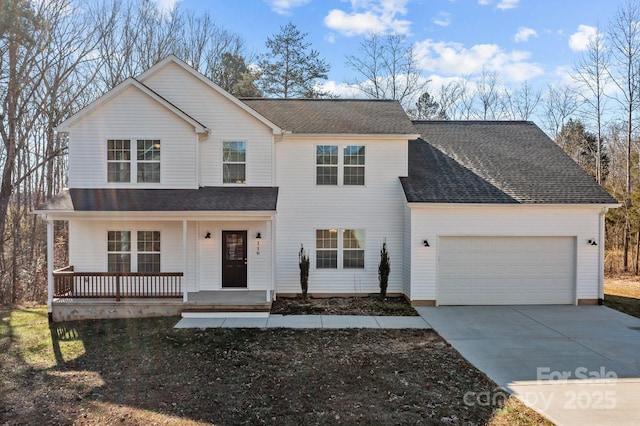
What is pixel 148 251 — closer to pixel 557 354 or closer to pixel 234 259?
pixel 234 259

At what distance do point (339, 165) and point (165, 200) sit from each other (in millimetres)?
5862

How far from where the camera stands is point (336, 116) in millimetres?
14797

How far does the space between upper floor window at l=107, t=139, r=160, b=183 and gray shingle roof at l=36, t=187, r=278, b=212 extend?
454 mm

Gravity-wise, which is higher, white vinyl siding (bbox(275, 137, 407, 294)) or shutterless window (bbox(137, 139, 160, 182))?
shutterless window (bbox(137, 139, 160, 182))

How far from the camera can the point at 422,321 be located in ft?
34.8

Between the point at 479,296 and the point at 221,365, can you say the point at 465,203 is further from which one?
the point at 221,365

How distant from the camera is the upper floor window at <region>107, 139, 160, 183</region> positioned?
12.3m

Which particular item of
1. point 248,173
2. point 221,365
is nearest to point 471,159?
point 248,173

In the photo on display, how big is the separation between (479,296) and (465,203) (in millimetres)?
3115

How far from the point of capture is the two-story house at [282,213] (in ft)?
39.6

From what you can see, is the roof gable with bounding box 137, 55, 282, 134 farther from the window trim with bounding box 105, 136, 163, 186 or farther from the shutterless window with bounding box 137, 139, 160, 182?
the shutterless window with bounding box 137, 139, 160, 182

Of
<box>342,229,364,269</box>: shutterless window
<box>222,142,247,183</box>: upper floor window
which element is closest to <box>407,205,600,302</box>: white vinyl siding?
<box>342,229,364,269</box>: shutterless window

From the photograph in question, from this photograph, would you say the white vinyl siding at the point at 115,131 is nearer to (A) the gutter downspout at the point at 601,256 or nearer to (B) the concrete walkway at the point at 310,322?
(B) the concrete walkway at the point at 310,322

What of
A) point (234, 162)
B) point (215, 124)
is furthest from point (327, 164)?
point (215, 124)
